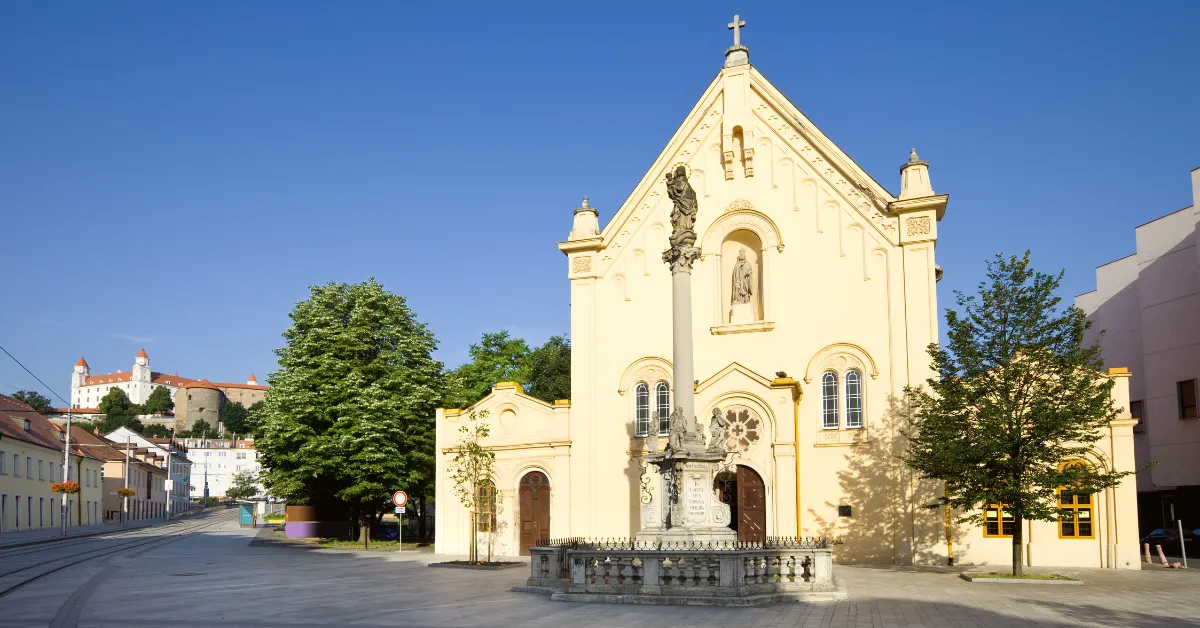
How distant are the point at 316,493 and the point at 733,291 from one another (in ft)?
76.1

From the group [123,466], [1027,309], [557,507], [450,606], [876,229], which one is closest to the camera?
[450,606]

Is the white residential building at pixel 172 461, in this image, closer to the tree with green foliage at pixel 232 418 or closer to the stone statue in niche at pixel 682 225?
the tree with green foliage at pixel 232 418

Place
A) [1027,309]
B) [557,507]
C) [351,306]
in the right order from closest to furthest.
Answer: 1. [1027,309]
2. [557,507]
3. [351,306]

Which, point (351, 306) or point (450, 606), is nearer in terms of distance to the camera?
point (450, 606)

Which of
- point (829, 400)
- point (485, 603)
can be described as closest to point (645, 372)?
point (829, 400)

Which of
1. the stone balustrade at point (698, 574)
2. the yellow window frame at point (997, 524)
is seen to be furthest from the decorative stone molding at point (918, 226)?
the stone balustrade at point (698, 574)

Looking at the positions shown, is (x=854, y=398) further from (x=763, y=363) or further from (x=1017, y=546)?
(x=1017, y=546)

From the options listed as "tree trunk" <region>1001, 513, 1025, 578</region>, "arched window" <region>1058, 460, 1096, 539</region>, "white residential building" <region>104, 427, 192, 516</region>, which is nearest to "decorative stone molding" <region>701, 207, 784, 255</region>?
"arched window" <region>1058, 460, 1096, 539</region>

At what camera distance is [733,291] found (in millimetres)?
33469

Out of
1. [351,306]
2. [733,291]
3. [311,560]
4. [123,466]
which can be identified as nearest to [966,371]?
[733,291]

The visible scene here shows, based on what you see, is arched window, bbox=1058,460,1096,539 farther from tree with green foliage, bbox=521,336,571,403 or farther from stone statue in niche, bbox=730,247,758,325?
tree with green foliage, bbox=521,336,571,403

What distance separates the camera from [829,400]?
103 ft

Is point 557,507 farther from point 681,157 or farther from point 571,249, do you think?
point 681,157

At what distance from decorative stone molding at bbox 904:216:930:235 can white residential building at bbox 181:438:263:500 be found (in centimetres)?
15977
